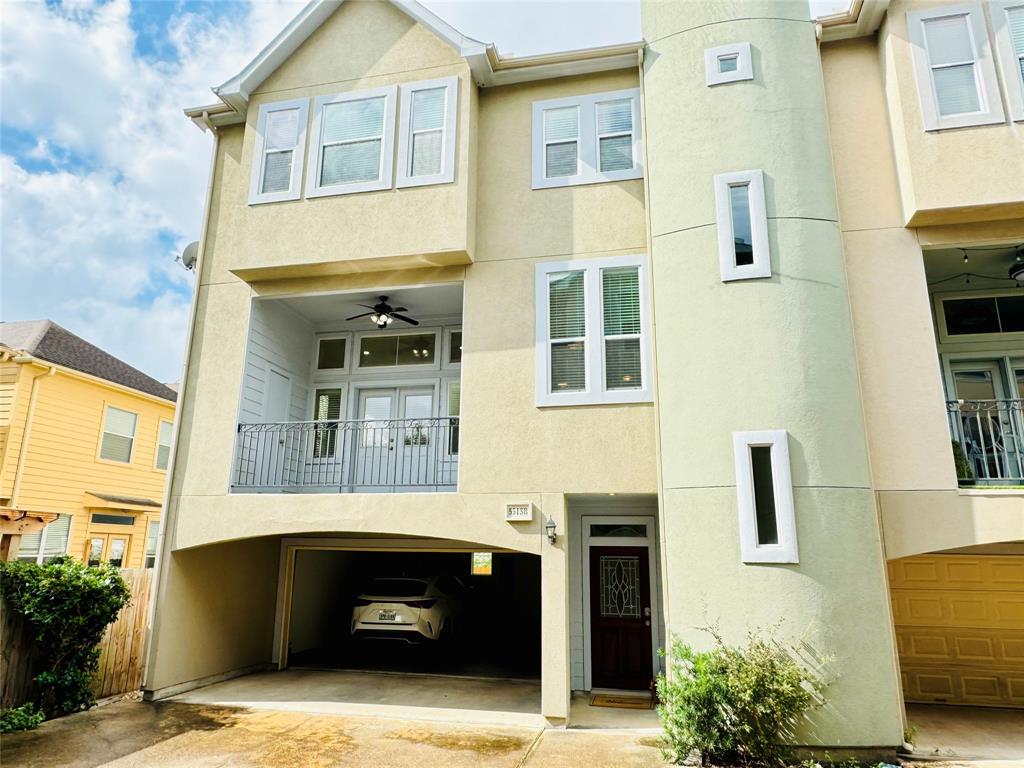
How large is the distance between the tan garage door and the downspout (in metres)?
11.2

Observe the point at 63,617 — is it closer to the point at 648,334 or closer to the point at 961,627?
the point at 648,334

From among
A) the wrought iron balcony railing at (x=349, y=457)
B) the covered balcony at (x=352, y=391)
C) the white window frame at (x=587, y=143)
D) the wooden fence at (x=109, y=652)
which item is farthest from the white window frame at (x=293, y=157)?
the wooden fence at (x=109, y=652)

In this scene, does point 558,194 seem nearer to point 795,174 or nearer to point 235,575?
point 795,174

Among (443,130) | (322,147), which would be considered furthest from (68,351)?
(443,130)

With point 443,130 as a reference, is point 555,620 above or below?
below

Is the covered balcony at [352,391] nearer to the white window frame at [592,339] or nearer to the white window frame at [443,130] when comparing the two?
the white window frame at [443,130]

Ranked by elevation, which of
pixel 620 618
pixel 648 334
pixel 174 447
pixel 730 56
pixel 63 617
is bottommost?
pixel 620 618

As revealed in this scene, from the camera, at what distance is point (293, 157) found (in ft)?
32.6

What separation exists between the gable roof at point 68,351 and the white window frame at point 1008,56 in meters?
20.1

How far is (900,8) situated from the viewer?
826 centimetres

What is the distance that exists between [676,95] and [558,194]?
2.11 m

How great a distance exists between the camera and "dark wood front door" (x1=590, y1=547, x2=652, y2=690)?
Answer: 365 inches

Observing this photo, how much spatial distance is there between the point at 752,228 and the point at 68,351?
18.0 metres

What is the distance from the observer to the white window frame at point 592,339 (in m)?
8.30
